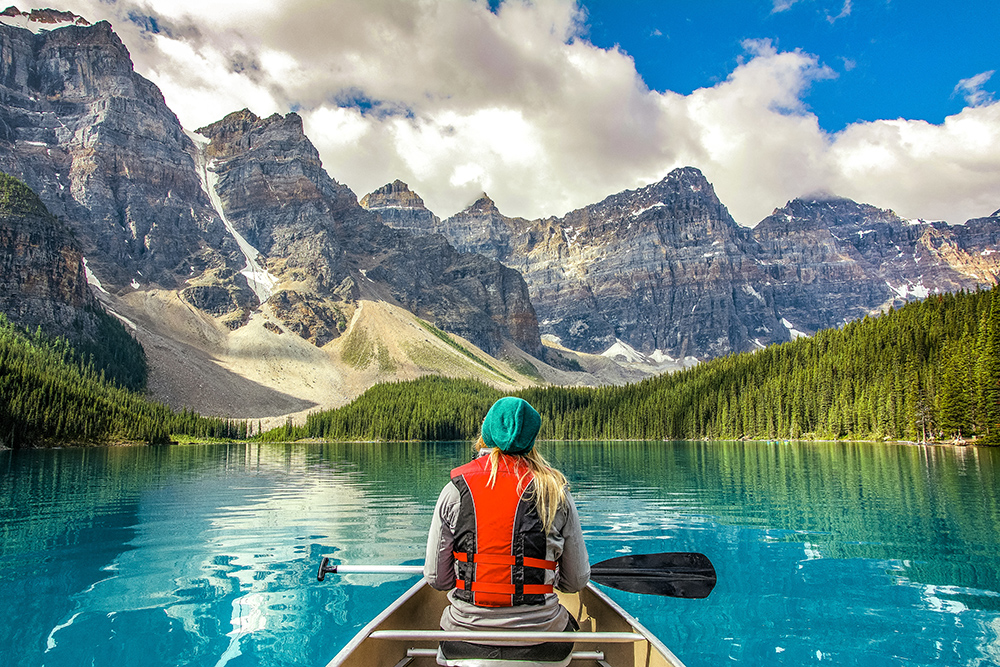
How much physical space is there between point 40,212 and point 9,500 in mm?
177833

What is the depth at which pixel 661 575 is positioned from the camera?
9.73 meters

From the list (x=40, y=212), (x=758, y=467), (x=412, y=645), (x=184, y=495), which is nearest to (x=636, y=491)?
(x=758, y=467)

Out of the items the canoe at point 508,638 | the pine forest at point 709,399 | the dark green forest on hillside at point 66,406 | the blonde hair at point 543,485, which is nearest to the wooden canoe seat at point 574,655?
the canoe at point 508,638

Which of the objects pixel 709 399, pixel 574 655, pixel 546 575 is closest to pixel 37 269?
pixel 709 399

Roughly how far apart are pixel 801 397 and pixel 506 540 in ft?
378

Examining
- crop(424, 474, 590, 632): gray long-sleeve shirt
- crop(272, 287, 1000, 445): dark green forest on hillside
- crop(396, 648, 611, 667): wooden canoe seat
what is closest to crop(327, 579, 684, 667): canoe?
crop(396, 648, 611, 667): wooden canoe seat

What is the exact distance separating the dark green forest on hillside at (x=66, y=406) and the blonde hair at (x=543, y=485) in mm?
113247

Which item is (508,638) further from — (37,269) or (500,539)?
(37,269)

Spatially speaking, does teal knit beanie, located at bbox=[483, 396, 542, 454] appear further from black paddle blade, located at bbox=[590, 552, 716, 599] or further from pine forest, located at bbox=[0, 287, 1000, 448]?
pine forest, located at bbox=[0, 287, 1000, 448]

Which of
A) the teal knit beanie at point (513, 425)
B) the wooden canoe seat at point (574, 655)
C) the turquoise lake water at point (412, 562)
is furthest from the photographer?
the turquoise lake water at point (412, 562)

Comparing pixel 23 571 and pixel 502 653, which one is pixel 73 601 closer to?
pixel 23 571

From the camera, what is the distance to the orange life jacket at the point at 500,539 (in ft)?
20.5

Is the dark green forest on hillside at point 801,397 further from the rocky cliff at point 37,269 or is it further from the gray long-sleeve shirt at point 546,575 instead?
the gray long-sleeve shirt at point 546,575

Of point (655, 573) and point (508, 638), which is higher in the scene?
point (508, 638)
